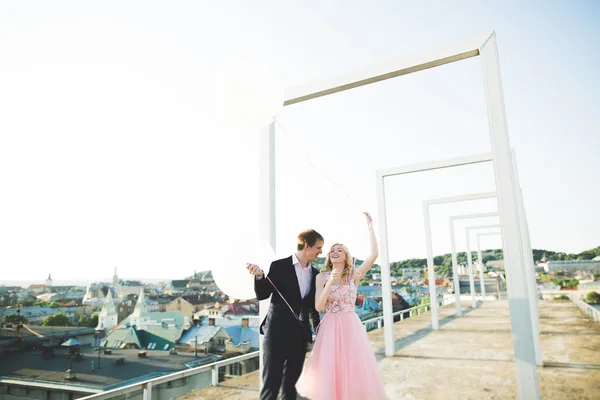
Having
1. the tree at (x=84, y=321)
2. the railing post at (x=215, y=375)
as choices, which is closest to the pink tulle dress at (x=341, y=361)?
the railing post at (x=215, y=375)

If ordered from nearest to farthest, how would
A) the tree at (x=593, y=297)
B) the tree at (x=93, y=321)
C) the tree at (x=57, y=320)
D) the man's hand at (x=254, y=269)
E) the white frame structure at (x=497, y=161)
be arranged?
the white frame structure at (x=497, y=161), the man's hand at (x=254, y=269), the tree at (x=593, y=297), the tree at (x=57, y=320), the tree at (x=93, y=321)

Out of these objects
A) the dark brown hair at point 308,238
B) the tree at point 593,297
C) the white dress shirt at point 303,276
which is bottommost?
the tree at point 593,297

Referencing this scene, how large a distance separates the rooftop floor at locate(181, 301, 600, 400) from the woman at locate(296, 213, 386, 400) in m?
1.52

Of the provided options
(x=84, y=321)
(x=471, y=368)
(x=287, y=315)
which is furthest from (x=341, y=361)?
(x=84, y=321)

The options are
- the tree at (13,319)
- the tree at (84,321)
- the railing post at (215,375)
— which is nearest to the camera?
the railing post at (215,375)


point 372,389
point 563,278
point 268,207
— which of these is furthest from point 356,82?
point 563,278

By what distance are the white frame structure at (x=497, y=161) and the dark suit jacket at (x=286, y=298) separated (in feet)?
1.92

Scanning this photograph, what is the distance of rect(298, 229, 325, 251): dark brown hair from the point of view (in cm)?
226

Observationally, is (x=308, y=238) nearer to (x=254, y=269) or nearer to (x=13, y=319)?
(x=254, y=269)

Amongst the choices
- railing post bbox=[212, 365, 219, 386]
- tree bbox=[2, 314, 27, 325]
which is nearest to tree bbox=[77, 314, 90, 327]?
tree bbox=[2, 314, 27, 325]

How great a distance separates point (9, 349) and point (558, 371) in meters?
50.3

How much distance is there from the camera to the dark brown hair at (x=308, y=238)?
2264 millimetres

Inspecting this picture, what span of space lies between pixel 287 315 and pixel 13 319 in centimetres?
4567

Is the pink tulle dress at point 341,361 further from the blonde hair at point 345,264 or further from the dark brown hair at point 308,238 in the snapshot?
the dark brown hair at point 308,238
